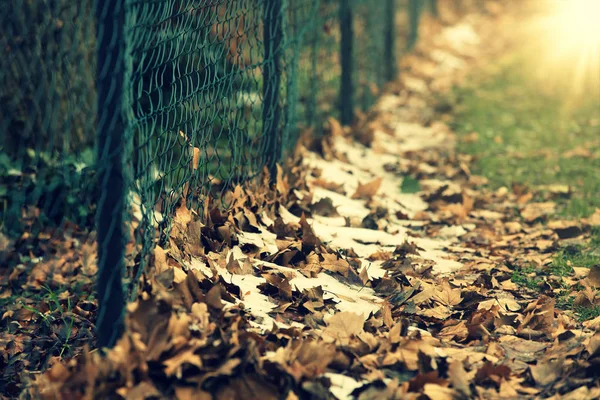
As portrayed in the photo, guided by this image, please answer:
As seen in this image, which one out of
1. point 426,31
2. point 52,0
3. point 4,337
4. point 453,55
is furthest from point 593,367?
point 426,31

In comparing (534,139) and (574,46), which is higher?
(574,46)

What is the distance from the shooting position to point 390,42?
28.7 feet

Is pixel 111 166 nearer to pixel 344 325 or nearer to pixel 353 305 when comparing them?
pixel 344 325

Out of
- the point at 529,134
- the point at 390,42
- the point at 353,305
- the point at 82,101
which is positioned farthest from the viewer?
the point at 390,42

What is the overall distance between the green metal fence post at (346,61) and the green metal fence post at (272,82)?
2.11 meters

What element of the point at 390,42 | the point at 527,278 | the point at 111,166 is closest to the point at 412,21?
the point at 390,42

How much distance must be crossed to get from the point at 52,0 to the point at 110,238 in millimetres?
3038

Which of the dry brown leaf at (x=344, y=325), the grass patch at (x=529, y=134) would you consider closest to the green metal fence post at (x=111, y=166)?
the dry brown leaf at (x=344, y=325)

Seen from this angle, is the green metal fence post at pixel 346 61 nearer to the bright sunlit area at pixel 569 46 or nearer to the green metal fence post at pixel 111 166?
the bright sunlit area at pixel 569 46

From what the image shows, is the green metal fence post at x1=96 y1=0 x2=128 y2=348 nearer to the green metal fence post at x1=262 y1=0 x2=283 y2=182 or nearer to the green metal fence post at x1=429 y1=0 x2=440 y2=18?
the green metal fence post at x1=262 y1=0 x2=283 y2=182

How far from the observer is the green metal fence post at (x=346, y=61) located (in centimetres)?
680

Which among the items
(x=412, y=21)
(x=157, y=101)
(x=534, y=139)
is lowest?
(x=534, y=139)

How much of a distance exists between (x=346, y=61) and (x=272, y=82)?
221 centimetres

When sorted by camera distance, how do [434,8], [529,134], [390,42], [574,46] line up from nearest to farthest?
[529,134] < [390,42] < [574,46] < [434,8]
